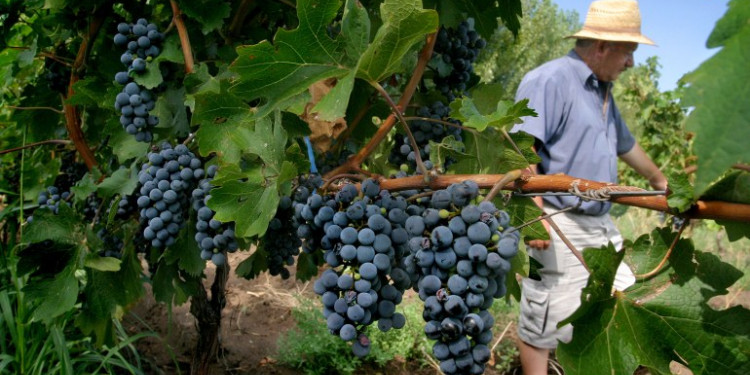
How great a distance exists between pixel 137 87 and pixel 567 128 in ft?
7.42

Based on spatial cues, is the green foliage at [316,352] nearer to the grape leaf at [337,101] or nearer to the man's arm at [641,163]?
the man's arm at [641,163]

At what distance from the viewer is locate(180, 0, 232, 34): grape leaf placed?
1611mm

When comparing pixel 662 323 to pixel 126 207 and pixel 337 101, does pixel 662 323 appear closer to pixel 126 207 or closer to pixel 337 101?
pixel 337 101

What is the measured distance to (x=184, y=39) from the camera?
1614 mm

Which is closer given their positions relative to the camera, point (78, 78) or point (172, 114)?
point (172, 114)

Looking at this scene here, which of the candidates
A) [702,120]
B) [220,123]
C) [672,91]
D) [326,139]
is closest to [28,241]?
[220,123]

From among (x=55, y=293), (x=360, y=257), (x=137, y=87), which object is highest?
(x=137, y=87)

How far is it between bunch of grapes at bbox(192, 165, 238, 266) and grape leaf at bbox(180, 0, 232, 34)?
456 millimetres

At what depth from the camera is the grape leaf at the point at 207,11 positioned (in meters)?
1.61

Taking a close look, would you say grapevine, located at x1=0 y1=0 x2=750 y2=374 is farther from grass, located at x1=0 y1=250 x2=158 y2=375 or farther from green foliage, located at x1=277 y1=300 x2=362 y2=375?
green foliage, located at x1=277 y1=300 x2=362 y2=375

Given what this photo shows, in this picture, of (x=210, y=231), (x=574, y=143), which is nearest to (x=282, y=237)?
(x=210, y=231)

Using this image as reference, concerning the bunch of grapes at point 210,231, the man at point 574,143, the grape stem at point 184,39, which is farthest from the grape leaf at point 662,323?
the man at point 574,143

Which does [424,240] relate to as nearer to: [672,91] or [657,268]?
[657,268]

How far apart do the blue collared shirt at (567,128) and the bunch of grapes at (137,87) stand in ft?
6.44
